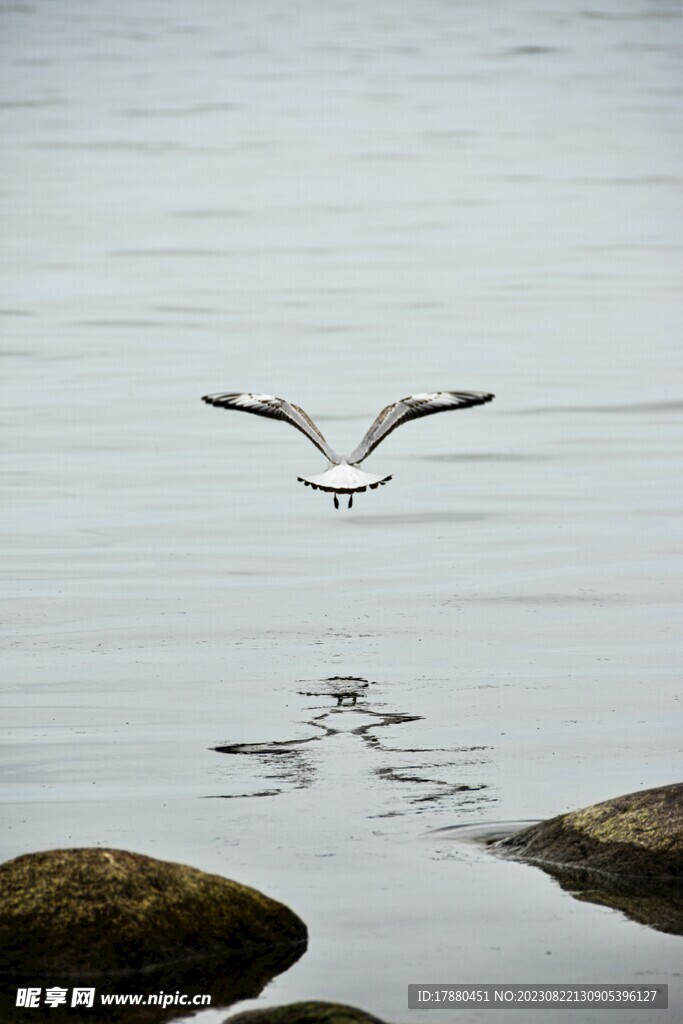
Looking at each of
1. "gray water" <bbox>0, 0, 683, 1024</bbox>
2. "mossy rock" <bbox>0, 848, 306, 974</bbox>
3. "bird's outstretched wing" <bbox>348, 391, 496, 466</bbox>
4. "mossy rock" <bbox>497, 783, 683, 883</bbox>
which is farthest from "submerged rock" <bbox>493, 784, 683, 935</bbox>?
"bird's outstretched wing" <bbox>348, 391, 496, 466</bbox>

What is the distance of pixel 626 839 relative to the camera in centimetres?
1435

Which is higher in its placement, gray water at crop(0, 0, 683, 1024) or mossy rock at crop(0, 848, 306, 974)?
gray water at crop(0, 0, 683, 1024)

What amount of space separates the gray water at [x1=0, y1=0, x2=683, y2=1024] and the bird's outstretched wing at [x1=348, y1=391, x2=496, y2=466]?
2.68m

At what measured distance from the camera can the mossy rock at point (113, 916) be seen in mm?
12773

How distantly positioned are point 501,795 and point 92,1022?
5.38m

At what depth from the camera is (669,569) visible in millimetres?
29031

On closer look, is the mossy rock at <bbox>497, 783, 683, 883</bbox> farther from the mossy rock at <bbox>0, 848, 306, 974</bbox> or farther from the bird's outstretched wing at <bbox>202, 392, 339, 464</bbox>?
the bird's outstretched wing at <bbox>202, 392, 339, 464</bbox>

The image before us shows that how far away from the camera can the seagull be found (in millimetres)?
19281

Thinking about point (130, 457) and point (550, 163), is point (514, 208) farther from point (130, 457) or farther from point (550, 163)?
point (130, 457)

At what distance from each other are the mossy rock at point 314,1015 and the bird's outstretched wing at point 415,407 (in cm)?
887

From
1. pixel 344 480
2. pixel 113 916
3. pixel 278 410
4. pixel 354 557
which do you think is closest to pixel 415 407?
pixel 278 410

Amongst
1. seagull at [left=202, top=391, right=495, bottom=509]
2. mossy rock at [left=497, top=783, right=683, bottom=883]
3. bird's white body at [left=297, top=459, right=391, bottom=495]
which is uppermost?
seagull at [left=202, top=391, right=495, bottom=509]

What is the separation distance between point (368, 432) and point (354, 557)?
1055 cm

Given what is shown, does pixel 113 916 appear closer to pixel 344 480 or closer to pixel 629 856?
pixel 629 856
